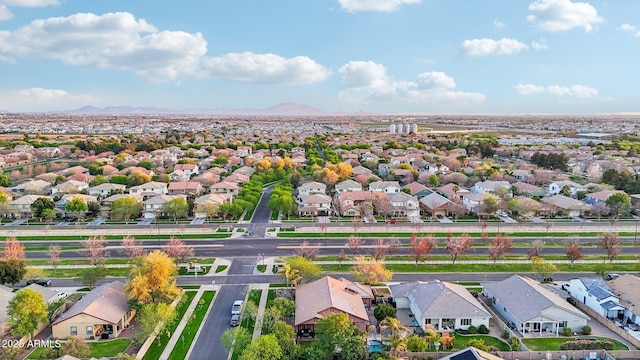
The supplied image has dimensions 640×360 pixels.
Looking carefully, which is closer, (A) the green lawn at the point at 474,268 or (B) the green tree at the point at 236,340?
(B) the green tree at the point at 236,340

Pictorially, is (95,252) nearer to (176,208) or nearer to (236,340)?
(176,208)

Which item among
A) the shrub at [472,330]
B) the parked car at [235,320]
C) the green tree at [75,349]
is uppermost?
the green tree at [75,349]

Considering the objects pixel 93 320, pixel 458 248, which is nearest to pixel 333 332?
pixel 93 320

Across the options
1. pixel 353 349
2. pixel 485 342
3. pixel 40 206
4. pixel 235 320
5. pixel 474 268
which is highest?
pixel 40 206

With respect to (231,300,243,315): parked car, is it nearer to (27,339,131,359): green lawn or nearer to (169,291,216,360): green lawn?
(169,291,216,360): green lawn

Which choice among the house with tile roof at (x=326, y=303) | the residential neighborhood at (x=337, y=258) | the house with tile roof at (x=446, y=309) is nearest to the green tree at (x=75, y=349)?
the residential neighborhood at (x=337, y=258)

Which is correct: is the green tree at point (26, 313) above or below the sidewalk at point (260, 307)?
above

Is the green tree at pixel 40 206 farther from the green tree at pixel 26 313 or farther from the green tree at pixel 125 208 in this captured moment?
the green tree at pixel 26 313
